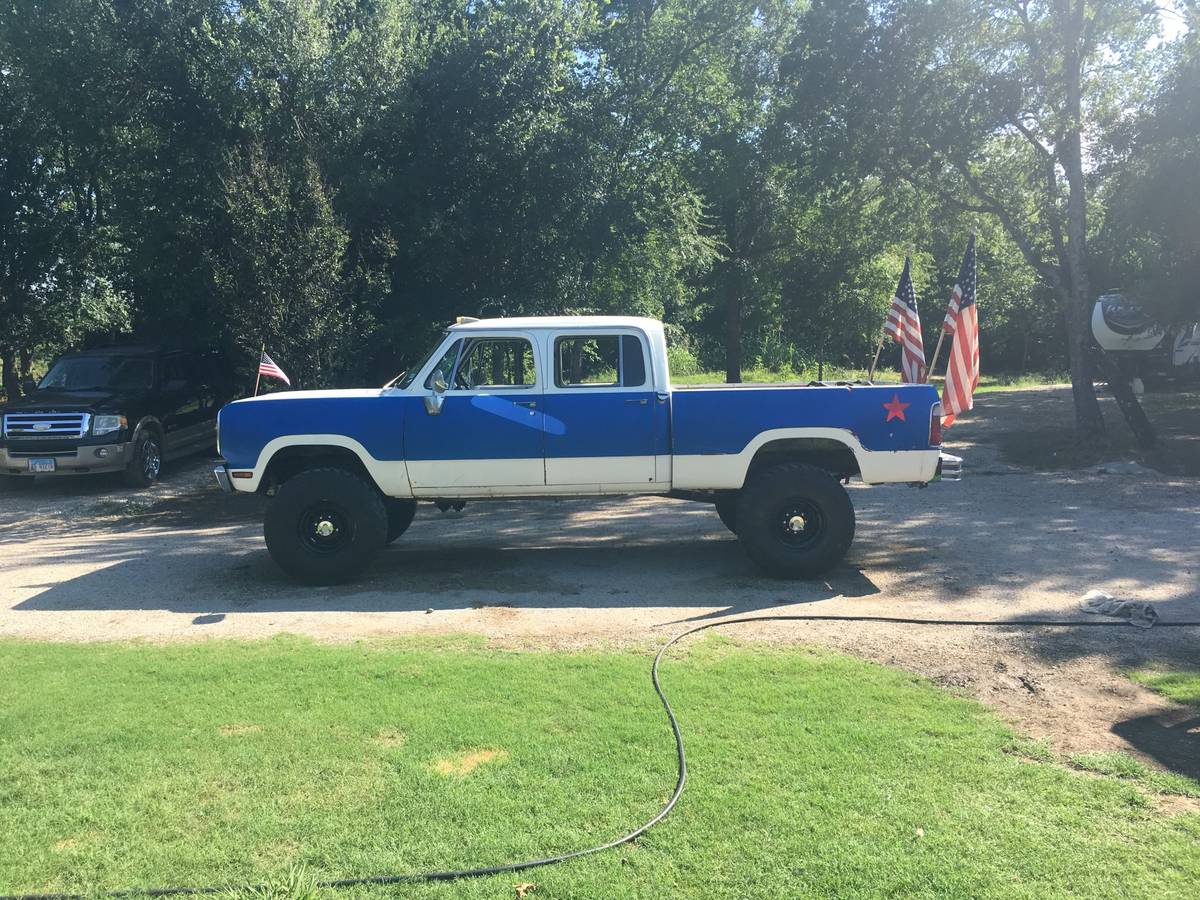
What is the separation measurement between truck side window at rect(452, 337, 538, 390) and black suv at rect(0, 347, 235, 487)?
7618 mm

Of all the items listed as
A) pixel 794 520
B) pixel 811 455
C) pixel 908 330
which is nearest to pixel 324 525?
pixel 794 520

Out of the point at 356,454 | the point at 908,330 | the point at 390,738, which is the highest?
the point at 908,330

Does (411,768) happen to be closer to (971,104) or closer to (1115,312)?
(971,104)

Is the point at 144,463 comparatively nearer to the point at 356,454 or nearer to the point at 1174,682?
the point at 356,454

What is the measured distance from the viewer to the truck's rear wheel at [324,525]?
7953 mm

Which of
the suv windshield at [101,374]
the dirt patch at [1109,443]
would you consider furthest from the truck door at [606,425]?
the suv windshield at [101,374]

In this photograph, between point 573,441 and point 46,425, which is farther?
point 46,425

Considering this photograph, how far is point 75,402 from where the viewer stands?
13.4m

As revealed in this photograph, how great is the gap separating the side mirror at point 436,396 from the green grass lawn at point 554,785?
269 cm

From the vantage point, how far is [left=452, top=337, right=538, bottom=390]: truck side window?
812 centimetres

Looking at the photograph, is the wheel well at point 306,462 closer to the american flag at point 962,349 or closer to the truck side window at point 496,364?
the truck side window at point 496,364

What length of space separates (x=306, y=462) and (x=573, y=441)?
2.36m

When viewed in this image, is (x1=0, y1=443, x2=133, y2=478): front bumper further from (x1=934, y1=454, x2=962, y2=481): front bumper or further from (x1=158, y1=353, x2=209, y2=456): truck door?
(x1=934, y1=454, x2=962, y2=481): front bumper

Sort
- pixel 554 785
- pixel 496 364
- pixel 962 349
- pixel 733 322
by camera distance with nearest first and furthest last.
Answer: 1. pixel 554 785
2. pixel 496 364
3. pixel 962 349
4. pixel 733 322
